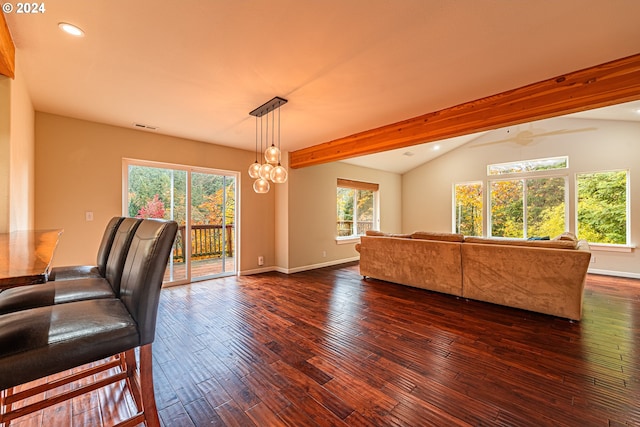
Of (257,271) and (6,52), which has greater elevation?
(6,52)

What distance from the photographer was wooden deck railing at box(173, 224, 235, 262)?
4367 mm

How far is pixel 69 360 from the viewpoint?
40.2 inches

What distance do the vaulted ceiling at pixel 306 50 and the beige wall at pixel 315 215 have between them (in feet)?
7.79

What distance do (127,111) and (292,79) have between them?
7.33 ft

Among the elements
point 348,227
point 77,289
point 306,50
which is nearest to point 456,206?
point 348,227

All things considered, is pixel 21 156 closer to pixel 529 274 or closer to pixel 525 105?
pixel 525 105

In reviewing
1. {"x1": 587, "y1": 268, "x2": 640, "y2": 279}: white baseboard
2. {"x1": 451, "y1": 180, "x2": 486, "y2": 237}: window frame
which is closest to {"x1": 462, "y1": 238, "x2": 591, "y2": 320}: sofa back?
{"x1": 587, "y1": 268, "x2": 640, "y2": 279}: white baseboard

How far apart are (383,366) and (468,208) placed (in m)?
6.28

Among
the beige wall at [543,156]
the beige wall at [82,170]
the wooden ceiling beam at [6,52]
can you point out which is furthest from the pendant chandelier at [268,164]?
the beige wall at [543,156]

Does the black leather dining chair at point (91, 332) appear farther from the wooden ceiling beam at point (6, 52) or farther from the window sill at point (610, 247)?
the window sill at point (610, 247)

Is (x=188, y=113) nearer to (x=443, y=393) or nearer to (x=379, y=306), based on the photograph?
(x=379, y=306)

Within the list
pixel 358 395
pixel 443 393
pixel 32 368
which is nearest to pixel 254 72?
pixel 32 368

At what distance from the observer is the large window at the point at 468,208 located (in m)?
6.82

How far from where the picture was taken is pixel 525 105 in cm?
261
